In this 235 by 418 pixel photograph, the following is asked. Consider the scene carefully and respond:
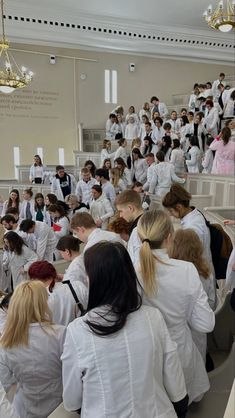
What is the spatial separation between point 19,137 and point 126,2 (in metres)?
5.32

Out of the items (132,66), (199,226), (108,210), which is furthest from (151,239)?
(132,66)

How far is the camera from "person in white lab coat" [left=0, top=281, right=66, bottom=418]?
151cm

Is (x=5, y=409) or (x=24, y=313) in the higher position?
(x=24, y=313)

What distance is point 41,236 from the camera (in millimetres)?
4379

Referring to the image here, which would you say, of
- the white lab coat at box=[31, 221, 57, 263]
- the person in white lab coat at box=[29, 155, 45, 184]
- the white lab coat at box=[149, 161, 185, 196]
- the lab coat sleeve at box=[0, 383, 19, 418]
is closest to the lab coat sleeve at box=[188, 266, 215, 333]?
the lab coat sleeve at box=[0, 383, 19, 418]

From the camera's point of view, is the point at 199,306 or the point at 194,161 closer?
the point at 199,306

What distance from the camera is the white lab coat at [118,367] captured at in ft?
3.85

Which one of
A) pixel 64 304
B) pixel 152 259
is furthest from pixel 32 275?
pixel 152 259

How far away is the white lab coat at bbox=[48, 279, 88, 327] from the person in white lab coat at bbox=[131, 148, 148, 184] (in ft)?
17.7

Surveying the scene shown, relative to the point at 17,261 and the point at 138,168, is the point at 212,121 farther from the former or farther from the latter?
the point at 17,261

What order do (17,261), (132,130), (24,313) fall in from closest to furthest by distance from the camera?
(24,313)
(17,261)
(132,130)

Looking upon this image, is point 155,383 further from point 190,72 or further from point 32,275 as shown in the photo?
point 190,72

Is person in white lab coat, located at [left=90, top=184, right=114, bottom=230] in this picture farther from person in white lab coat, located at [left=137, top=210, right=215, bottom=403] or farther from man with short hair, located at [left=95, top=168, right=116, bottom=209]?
person in white lab coat, located at [left=137, top=210, right=215, bottom=403]

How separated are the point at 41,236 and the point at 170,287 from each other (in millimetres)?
3080
